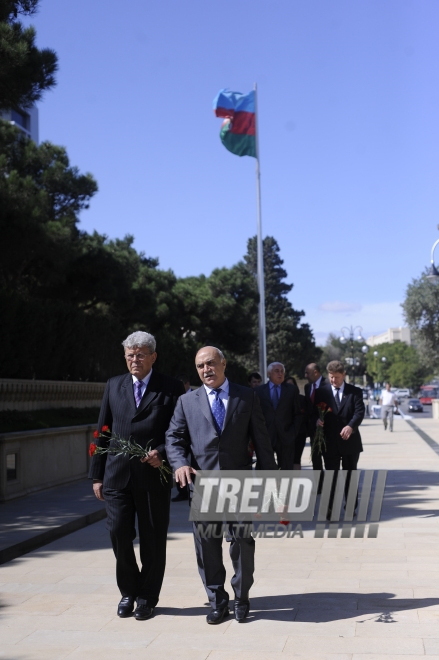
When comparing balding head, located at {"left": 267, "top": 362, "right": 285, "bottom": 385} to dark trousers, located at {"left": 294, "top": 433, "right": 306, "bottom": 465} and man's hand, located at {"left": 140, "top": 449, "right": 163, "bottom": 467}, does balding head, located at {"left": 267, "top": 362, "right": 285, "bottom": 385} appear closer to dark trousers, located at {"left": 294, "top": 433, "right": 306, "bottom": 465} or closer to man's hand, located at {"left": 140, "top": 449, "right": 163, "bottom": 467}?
dark trousers, located at {"left": 294, "top": 433, "right": 306, "bottom": 465}

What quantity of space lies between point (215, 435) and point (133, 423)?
1.93 feet

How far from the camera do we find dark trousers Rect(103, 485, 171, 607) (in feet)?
20.0

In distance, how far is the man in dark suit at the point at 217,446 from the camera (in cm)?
595

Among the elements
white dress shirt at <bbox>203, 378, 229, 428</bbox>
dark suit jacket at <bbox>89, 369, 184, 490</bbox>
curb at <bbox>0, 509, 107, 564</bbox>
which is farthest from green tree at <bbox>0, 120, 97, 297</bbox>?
white dress shirt at <bbox>203, 378, 229, 428</bbox>

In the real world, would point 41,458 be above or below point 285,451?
below

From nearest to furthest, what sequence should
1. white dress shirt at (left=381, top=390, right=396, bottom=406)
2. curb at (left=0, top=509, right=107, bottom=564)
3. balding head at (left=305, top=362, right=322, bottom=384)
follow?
1. curb at (left=0, top=509, right=107, bottom=564)
2. balding head at (left=305, top=362, right=322, bottom=384)
3. white dress shirt at (left=381, top=390, right=396, bottom=406)

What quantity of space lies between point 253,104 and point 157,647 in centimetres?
3119

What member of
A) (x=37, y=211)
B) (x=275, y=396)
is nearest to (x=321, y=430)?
(x=275, y=396)

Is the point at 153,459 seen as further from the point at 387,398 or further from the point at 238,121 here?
the point at 238,121

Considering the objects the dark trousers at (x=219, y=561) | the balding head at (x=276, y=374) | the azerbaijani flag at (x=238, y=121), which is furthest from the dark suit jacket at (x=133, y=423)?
the azerbaijani flag at (x=238, y=121)

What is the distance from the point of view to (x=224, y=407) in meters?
6.11

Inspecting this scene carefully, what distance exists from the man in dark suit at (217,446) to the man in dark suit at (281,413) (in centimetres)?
422

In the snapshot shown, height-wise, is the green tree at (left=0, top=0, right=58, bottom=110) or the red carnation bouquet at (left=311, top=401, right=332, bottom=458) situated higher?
the green tree at (left=0, top=0, right=58, bottom=110)

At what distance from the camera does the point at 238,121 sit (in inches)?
1363
